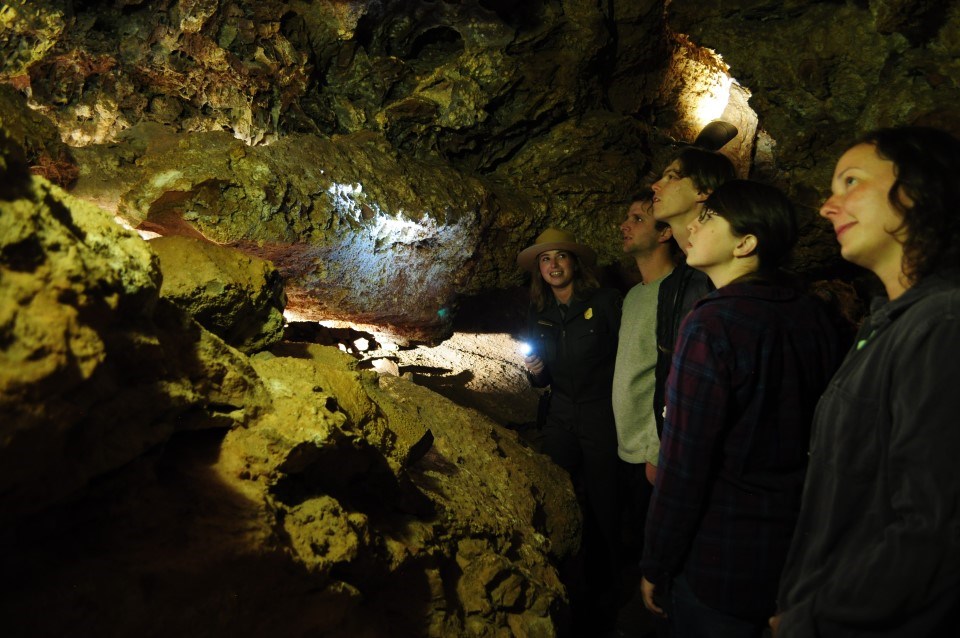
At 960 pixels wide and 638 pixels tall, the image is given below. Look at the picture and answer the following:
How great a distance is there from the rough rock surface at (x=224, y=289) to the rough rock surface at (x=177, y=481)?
0.43 m

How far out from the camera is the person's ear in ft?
6.12

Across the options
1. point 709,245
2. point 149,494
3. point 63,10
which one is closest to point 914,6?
point 709,245

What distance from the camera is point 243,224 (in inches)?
122

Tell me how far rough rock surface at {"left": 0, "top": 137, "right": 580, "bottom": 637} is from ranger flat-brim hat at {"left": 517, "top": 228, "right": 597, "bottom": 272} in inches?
77.9

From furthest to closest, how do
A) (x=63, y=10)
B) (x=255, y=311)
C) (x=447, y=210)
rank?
1. (x=447, y=210)
2. (x=63, y=10)
3. (x=255, y=311)

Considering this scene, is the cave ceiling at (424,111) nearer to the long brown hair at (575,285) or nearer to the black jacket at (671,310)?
the long brown hair at (575,285)

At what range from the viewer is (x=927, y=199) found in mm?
1232

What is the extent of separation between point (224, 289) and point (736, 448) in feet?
6.70

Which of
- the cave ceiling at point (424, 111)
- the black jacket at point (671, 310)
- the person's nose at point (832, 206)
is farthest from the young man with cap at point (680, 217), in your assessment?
the cave ceiling at point (424, 111)

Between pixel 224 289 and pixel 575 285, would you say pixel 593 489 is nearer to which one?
pixel 575 285

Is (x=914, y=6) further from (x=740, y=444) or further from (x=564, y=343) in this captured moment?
(x=740, y=444)

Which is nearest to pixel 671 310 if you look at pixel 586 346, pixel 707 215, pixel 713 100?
pixel 707 215

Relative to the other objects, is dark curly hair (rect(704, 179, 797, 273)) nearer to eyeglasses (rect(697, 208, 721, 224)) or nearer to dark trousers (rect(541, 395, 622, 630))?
eyeglasses (rect(697, 208, 721, 224))

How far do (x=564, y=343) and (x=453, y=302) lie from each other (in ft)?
5.15
